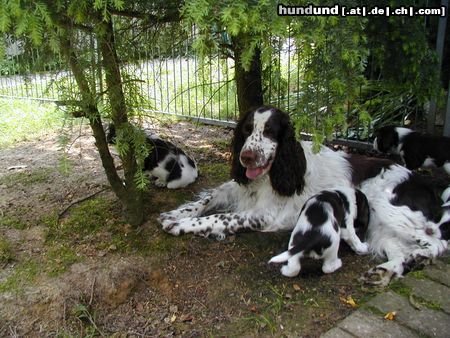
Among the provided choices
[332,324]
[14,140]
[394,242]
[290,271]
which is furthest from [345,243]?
[14,140]

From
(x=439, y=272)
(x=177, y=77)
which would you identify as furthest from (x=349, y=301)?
(x=177, y=77)

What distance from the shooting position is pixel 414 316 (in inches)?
103

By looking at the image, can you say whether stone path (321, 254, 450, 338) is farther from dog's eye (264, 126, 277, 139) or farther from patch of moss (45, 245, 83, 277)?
patch of moss (45, 245, 83, 277)

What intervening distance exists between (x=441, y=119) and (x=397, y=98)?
0.62m

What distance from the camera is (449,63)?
516 cm

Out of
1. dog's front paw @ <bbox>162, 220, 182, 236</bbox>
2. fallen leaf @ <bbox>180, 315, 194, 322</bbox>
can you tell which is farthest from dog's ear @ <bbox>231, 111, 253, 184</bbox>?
fallen leaf @ <bbox>180, 315, 194, 322</bbox>

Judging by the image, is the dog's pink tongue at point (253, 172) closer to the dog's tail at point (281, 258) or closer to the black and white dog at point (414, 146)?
the dog's tail at point (281, 258)

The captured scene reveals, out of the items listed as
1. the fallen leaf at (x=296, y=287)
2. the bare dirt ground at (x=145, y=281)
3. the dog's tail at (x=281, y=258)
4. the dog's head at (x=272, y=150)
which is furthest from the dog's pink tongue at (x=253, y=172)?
the fallen leaf at (x=296, y=287)

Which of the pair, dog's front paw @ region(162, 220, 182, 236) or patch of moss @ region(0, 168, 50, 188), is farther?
patch of moss @ region(0, 168, 50, 188)

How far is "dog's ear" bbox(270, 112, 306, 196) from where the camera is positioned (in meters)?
3.68

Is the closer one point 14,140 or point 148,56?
point 148,56

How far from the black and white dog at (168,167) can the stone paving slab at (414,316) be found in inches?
92.4

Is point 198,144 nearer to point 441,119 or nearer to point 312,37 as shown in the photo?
point 441,119

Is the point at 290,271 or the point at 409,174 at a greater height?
the point at 409,174
